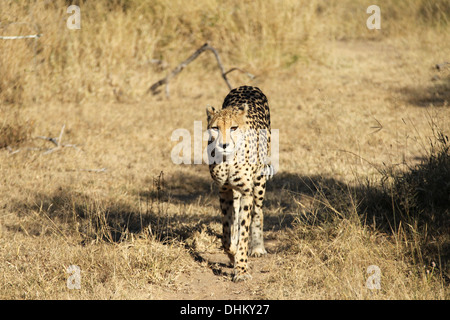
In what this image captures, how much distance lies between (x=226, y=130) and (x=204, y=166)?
3.22 metres

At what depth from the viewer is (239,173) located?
4.21 metres

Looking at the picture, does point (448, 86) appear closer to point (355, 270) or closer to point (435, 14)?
point (435, 14)

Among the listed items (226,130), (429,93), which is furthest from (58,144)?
(429,93)

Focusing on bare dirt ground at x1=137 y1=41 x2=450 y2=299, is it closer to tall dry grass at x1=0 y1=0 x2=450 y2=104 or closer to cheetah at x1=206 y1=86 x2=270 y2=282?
cheetah at x1=206 y1=86 x2=270 y2=282

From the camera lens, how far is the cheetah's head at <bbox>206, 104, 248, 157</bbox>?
393 centimetres

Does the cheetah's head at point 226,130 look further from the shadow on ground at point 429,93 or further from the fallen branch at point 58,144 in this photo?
the shadow on ground at point 429,93

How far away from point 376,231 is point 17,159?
444cm

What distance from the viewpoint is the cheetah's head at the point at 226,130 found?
155 inches

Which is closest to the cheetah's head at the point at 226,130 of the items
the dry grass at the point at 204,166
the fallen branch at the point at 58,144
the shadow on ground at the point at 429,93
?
the dry grass at the point at 204,166

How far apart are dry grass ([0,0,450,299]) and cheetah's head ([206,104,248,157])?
0.98 metres

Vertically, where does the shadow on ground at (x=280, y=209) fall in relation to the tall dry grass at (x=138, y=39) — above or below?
below

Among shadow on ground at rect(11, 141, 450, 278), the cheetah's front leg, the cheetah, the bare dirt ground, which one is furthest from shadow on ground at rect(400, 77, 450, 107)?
the cheetah's front leg
